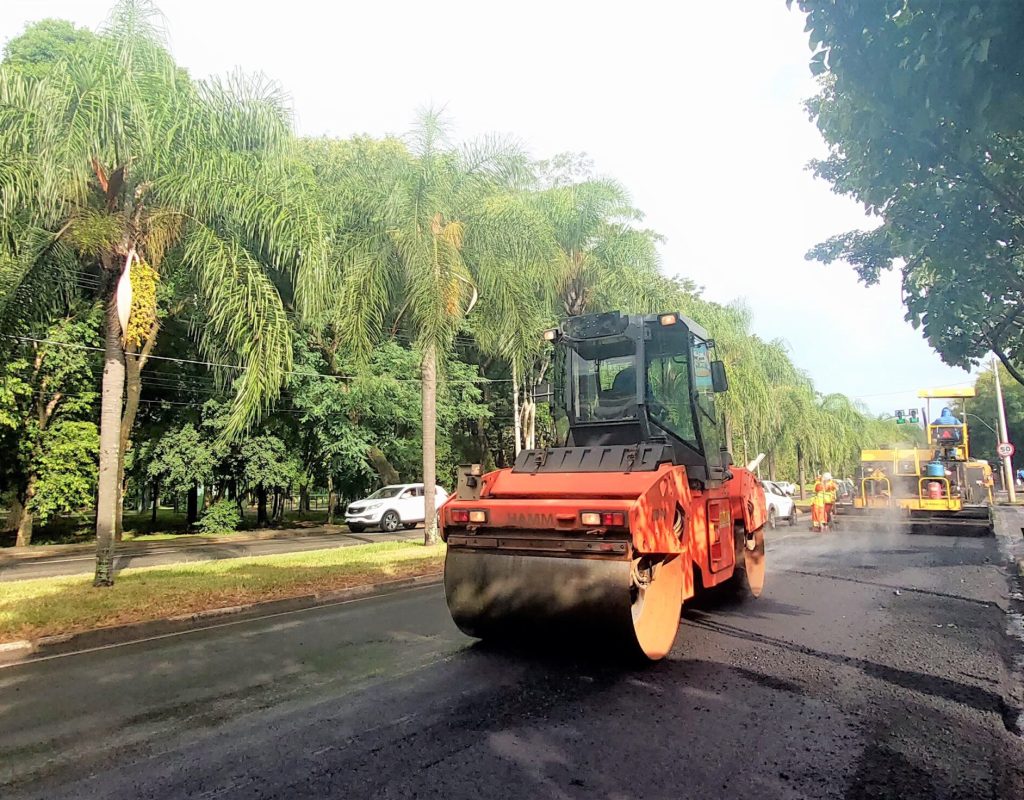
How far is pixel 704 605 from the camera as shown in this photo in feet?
26.9

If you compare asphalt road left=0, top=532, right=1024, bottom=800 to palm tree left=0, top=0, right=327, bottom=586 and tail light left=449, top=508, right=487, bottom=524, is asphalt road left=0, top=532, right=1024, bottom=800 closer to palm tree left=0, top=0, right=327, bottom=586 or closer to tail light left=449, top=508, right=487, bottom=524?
tail light left=449, top=508, right=487, bottom=524

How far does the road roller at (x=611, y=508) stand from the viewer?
518 cm

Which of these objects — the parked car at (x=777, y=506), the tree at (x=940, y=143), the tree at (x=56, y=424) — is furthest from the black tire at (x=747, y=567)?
the tree at (x=56, y=424)

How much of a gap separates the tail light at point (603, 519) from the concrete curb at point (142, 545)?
53.2 feet

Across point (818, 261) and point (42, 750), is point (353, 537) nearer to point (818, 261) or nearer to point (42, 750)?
point (818, 261)

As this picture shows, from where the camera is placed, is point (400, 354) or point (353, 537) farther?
point (400, 354)

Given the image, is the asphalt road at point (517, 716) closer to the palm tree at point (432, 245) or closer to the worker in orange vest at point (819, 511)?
the palm tree at point (432, 245)

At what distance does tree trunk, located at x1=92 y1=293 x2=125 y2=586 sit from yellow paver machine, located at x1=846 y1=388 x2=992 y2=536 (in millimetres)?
19515

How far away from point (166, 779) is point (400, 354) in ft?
65.1

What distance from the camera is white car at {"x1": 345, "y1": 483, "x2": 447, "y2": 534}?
23.4m

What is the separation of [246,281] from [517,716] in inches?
319

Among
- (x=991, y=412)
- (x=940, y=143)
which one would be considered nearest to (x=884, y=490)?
(x=940, y=143)

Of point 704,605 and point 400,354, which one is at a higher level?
point 400,354

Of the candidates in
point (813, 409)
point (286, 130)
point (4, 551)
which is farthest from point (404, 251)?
point (813, 409)
